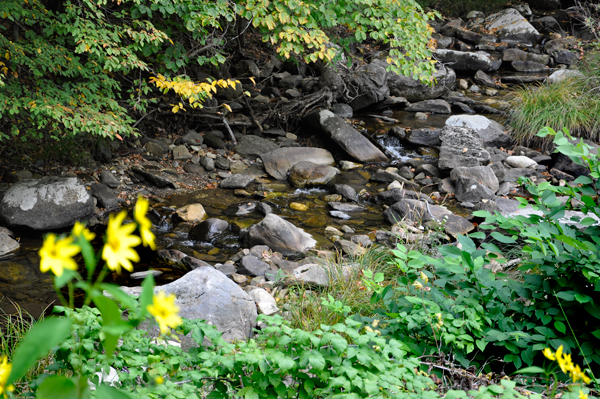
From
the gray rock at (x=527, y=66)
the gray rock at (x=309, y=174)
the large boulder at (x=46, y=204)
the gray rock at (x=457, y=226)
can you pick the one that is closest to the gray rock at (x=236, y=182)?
the gray rock at (x=309, y=174)

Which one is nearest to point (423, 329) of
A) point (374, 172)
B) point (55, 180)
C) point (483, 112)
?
point (55, 180)

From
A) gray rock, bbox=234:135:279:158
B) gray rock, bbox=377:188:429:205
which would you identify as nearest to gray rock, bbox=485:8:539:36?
gray rock, bbox=234:135:279:158

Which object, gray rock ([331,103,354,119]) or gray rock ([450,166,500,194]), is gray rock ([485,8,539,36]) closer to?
gray rock ([331,103,354,119])

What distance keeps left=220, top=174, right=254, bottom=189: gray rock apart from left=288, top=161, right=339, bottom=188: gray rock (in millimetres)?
752

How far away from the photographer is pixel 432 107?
10.2m

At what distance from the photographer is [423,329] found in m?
1.97

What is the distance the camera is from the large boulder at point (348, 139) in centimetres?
794

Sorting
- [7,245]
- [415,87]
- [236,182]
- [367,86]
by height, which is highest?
[367,86]

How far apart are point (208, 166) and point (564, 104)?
640 centimetres

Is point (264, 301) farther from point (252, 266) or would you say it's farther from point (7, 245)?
point (7, 245)

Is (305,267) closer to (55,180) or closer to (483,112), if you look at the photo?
(55,180)

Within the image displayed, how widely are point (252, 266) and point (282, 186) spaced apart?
8.59 feet

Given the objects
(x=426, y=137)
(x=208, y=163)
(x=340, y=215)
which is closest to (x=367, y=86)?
(x=426, y=137)

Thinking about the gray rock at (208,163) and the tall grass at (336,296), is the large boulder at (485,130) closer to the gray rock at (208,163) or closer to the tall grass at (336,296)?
the gray rock at (208,163)
